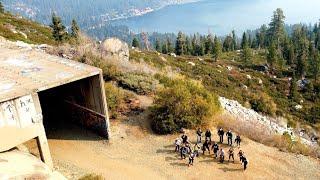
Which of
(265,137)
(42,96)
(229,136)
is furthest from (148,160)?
(42,96)

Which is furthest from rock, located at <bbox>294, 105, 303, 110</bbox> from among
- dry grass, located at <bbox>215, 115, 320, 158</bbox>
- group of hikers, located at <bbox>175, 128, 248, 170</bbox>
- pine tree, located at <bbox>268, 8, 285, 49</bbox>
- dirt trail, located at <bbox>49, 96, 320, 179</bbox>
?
pine tree, located at <bbox>268, 8, 285, 49</bbox>

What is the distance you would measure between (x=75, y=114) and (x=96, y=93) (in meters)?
3.58

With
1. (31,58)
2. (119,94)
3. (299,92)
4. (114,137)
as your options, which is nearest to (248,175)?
(114,137)

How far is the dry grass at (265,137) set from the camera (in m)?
24.8

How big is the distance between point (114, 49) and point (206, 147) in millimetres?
17255

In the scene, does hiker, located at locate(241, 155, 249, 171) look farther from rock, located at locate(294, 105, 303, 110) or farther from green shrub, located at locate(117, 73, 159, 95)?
rock, located at locate(294, 105, 303, 110)

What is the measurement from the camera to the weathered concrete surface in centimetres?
1622

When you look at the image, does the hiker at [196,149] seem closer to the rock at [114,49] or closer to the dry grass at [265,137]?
the dry grass at [265,137]

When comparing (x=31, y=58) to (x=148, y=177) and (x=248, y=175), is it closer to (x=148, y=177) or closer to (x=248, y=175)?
(x=148, y=177)

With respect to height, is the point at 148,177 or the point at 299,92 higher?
the point at 148,177

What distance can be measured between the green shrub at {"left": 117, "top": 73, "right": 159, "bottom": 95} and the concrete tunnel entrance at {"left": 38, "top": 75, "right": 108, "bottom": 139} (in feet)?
19.4

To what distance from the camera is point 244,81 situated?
81500 mm

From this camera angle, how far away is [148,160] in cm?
2269

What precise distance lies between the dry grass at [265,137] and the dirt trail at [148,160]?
69 centimetres
